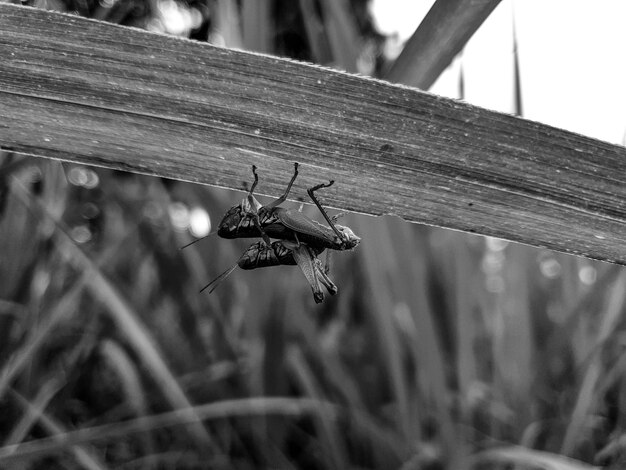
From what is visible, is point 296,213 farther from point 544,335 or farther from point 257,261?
point 544,335

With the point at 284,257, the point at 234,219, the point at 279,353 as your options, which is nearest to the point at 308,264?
the point at 284,257

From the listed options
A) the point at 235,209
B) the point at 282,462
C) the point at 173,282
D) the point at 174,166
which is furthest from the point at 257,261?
the point at 173,282

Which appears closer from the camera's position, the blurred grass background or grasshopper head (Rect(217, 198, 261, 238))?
grasshopper head (Rect(217, 198, 261, 238))

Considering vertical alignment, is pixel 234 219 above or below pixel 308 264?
above

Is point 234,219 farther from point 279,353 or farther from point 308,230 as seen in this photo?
point 279,353

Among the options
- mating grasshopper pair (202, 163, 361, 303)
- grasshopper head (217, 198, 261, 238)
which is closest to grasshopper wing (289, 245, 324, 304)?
mating grasshopper pair (202, 163, 361, 303)

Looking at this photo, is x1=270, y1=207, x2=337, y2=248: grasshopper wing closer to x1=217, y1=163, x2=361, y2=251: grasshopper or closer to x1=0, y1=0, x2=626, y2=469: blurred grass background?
x1=217, y1=163, x2=361, y2=251: grasshopper
